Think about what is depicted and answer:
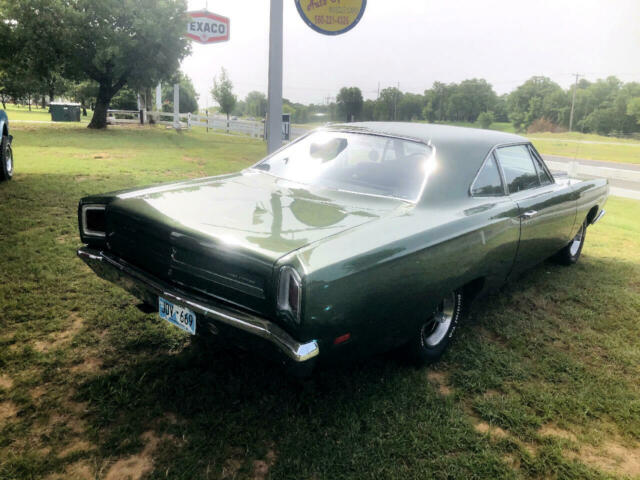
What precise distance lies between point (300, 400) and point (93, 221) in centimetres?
167

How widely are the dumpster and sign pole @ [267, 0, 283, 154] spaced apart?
26864 mm

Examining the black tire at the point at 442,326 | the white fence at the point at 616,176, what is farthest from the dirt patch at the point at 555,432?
the white fence at the point at 616,176

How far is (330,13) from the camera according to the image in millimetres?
6688

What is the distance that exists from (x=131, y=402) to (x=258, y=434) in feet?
2.33

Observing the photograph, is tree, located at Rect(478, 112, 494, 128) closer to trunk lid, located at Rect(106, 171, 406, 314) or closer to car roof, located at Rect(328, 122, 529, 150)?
car roof, located at Rect(328, 122, 529, 150)

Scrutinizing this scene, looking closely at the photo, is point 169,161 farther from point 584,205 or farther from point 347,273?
point 347,273

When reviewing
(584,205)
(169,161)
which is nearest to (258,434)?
(584,205)

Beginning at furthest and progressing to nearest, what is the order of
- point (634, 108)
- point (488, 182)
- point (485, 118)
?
point (634, 108) → point (485, 118) → point (488, 182)

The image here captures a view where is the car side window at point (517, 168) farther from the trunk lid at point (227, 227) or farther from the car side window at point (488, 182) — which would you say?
the trunk lid at point (227, 227)

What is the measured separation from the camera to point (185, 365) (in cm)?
282

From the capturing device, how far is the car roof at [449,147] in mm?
2945

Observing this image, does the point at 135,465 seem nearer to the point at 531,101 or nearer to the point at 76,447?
the point at 76,447

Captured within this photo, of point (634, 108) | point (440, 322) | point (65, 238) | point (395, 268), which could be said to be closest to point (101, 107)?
point (65, 238)

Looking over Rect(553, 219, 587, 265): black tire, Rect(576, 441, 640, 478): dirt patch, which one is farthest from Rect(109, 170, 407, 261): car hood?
Rect(553, 219, 587, 265): black tire
